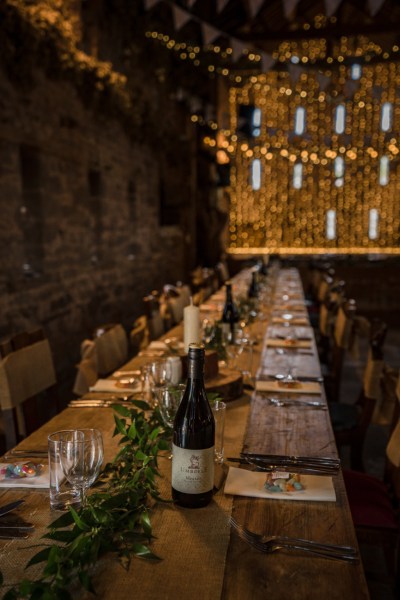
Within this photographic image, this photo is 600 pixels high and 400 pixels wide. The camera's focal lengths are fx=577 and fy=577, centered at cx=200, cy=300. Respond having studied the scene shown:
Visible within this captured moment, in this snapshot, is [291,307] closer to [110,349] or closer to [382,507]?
[110,349]

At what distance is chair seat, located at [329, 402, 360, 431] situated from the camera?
3.05 m

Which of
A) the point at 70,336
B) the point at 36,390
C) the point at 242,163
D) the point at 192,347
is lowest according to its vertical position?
the point at 70,336

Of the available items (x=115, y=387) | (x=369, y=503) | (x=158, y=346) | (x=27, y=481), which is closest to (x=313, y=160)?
(x=158, y=346)

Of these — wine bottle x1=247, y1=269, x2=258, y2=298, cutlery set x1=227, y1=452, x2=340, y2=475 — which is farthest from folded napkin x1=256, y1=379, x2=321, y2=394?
wine bottle x1=247, y1=269, x2=258, y2=298

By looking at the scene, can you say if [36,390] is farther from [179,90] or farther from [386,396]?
[179,90]

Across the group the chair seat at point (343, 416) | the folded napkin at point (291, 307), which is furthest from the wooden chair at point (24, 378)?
the folded napkin at point (291, 307)

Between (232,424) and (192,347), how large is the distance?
2.35ft

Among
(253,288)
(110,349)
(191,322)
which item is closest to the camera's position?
(191,322)

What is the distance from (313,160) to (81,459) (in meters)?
12.8

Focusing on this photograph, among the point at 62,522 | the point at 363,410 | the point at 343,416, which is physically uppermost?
the point at 62,522

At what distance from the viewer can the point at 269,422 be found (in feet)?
6.56

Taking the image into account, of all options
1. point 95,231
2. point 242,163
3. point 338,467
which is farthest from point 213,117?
point 338,467

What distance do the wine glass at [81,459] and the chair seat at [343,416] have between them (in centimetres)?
197

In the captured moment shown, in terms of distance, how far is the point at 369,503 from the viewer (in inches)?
84.2
